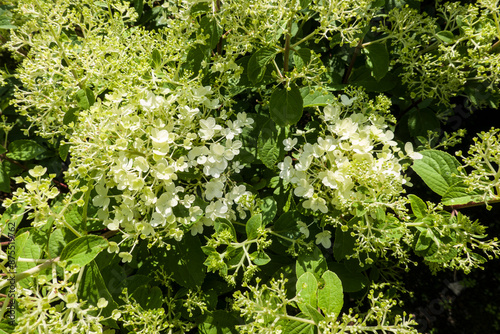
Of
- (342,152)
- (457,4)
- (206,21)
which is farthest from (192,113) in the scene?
(457,4)

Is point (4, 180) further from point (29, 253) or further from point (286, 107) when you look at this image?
point (286, 107)

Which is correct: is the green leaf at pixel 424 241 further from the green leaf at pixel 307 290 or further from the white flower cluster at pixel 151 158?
the white flower cluster at pixel 151 158

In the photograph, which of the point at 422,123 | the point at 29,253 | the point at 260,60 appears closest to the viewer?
the point at 29,253

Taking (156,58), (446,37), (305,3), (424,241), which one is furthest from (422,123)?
(156,58)

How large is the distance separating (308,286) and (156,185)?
80 centimetres

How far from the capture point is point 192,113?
1495 mm

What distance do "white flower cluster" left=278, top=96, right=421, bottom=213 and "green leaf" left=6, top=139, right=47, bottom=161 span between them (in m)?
1.62

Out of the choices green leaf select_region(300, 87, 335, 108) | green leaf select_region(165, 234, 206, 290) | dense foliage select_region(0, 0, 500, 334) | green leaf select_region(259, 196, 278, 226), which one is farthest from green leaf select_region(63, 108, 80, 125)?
green leaf select_region(300, 87, 335, 108)

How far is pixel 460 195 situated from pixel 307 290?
0.82 m

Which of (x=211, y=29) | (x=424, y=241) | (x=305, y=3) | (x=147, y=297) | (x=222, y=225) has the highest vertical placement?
(x=305, y=3)

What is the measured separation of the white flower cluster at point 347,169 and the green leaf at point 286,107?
0.47 ft

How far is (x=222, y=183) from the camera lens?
1599mm

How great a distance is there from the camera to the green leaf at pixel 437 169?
1704mm

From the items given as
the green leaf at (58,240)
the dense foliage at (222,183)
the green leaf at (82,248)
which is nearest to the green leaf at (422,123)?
the dense foliage at (222,183)
